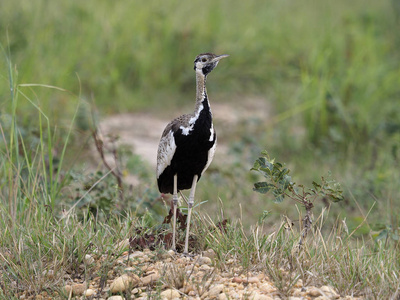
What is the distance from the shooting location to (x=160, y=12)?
26.5 feet

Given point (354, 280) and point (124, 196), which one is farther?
point (124, 196)

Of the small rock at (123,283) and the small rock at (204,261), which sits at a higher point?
the small rock at (204,261)

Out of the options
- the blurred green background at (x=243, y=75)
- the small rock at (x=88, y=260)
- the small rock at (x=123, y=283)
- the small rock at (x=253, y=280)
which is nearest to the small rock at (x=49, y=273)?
the small rock at (x=88, y=260)

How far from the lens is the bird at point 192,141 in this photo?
10.3 ft

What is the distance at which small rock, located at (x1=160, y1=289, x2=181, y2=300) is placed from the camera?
2.72 metres

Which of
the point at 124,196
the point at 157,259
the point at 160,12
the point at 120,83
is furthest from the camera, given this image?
the point at 160,12

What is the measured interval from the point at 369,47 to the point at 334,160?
9.01 feet

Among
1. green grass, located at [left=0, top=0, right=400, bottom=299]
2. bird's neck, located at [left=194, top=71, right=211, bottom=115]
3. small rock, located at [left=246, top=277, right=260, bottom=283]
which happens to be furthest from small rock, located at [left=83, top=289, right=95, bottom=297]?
bird's neck, located at [left=194, top=71, right=211, bottom=115]

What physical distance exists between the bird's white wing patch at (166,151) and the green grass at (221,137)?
31 centimetres

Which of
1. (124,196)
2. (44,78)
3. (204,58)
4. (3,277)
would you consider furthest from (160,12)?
(3,277)

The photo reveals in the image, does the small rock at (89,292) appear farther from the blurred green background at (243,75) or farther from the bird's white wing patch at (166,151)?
the blurred green background at (243,75)

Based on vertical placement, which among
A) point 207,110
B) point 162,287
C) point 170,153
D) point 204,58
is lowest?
point 162,287

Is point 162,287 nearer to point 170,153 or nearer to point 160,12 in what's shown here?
point 170,153

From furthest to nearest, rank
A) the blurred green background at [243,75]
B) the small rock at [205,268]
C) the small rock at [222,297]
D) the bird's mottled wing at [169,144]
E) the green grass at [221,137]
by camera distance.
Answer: the blurred green background at [243,75]
the bird's mottled wing at [169,144]
the green grass at [221,137]
the small rock at [205,268]
the small rock at [222,297]
